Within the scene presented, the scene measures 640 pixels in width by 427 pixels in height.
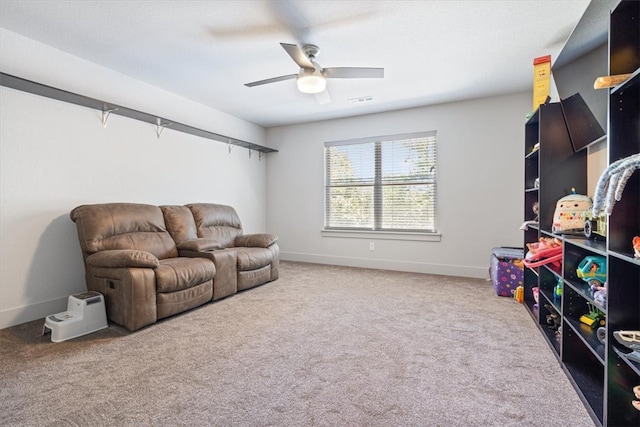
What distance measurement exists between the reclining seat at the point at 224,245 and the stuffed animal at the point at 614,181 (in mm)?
3060

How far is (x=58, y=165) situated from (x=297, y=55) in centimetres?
253

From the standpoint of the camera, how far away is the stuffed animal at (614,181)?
1.17 metres

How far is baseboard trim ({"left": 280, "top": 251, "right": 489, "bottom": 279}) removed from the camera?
434 cm

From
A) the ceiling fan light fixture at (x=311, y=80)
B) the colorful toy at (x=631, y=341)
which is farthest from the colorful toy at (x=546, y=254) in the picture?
the ceiling fan light fixture at (x=311, y=80)

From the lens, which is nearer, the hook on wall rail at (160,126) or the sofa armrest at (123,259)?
the sofa armrest at (123,259)

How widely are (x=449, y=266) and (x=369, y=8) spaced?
3505mm

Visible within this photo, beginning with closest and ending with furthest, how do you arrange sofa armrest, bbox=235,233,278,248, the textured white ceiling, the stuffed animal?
1. the stuffed animal
2. the textured white ceiling
3. sofa armrest, bbox=235,233,278,248

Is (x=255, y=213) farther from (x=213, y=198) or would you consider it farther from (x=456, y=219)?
(x=456, y=219)

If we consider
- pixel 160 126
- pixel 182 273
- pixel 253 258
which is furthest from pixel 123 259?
pixel 160 126

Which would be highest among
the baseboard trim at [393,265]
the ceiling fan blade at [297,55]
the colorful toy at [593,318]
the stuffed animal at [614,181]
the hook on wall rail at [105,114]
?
the ceiling fan blade at [297,55]

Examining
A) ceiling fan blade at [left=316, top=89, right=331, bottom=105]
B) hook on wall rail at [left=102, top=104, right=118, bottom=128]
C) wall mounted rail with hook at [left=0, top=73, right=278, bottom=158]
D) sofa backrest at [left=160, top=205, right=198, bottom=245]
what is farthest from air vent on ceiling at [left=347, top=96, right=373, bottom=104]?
hook on wall rail at [left=102, top=104, right=118, bottom=128]

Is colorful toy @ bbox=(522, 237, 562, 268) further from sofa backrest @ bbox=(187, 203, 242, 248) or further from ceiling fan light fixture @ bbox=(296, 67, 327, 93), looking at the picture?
sofa backrest @ bbox=(187, 203, 242, 248)

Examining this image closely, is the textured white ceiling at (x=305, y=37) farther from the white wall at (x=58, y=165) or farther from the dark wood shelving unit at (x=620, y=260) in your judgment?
the dark wood shelving unit at (x=620, y=260)

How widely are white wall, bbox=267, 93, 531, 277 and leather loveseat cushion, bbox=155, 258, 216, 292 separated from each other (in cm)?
261
